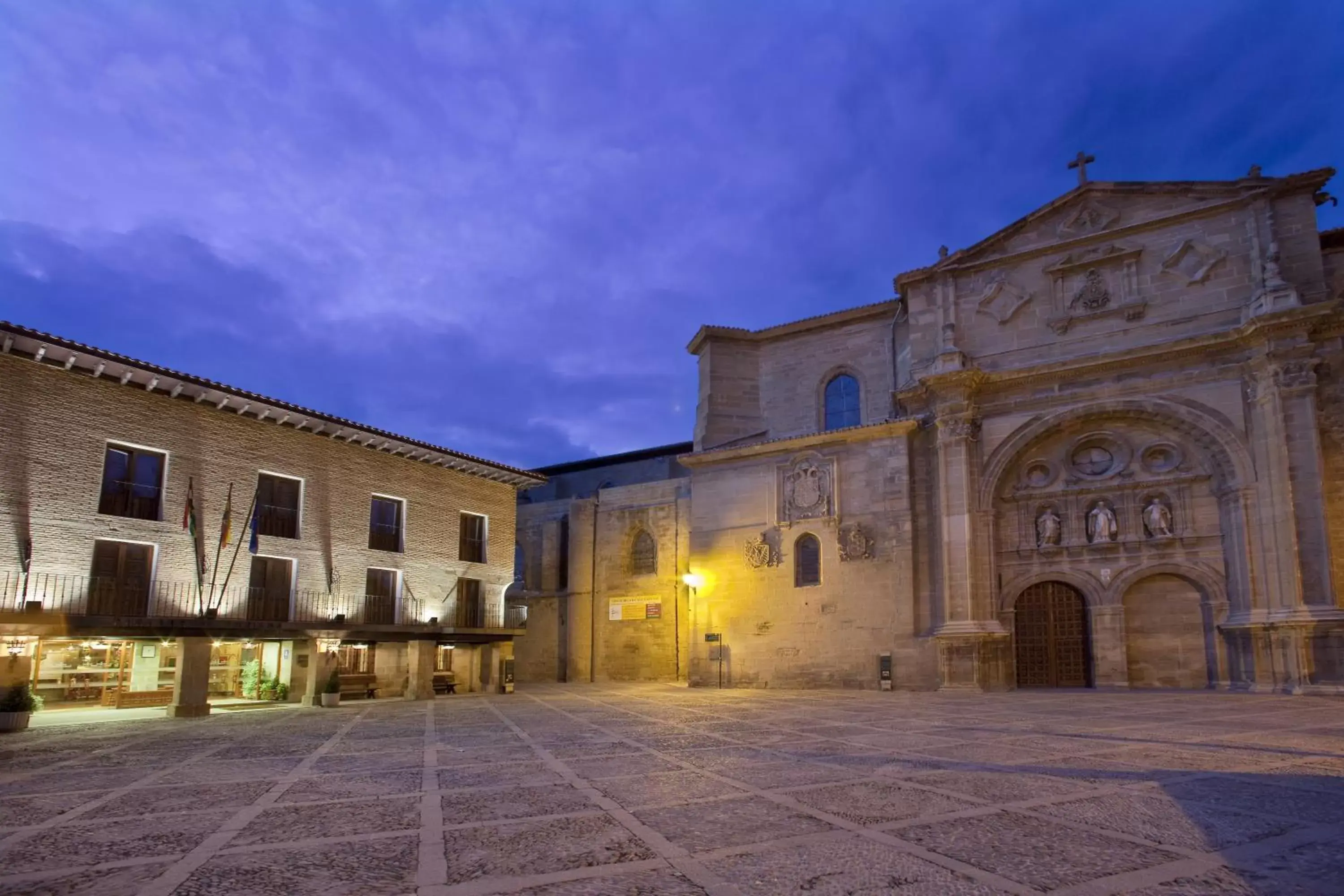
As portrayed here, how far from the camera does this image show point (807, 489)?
29453 mm

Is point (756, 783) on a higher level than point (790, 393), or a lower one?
lower

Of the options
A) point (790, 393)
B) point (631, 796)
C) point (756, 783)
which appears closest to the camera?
point (631, 796)

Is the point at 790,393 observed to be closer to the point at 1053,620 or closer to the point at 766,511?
the point at 766,511

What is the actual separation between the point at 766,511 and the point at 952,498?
6425 millimetres

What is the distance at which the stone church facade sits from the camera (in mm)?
23078

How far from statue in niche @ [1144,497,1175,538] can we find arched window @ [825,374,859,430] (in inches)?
418

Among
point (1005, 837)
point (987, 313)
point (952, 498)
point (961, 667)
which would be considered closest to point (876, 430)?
point (952, 498)

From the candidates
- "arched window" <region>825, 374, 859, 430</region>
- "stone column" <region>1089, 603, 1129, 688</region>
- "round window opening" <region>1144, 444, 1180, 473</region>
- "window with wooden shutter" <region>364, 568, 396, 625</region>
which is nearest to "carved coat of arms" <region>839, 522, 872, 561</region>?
"arched window" <region>825, 374, 859, 430</region>

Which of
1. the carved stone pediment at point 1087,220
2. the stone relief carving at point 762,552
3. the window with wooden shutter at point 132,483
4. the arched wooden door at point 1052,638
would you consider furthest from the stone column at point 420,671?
the carved stone pediment at point 1087,220

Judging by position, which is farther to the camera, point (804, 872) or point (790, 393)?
point (790, 393)

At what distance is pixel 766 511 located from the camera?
30.2 m

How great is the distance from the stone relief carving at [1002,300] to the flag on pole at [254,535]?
22636 mm

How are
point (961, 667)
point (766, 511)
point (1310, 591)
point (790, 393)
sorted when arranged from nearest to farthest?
point (1310, 591), point (961, 667), point (766, 511), point (790, 393)

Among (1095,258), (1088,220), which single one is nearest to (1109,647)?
(1095,258)
